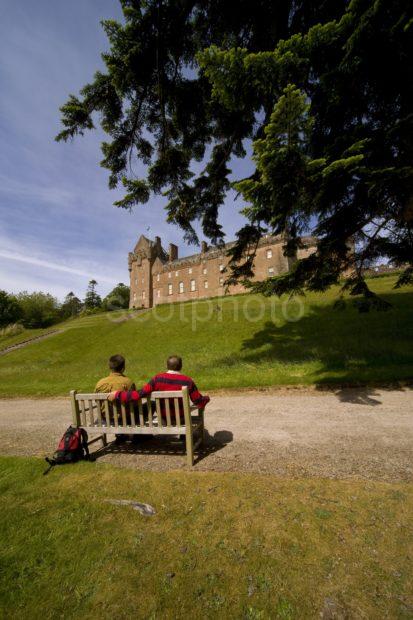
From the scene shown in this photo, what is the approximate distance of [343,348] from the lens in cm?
1262

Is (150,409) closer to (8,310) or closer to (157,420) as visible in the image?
(157,420)

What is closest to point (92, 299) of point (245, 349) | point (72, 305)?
point (72, 305)

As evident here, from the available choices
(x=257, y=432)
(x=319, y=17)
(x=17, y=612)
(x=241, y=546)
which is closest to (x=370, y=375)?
(x=257, y=432)

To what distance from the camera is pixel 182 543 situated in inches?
107

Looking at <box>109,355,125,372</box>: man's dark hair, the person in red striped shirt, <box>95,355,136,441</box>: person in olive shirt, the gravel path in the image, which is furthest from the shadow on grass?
<box>109,355,125,372</box>: man's dark hair

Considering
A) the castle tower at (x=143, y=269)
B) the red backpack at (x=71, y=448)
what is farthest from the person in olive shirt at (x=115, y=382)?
the castle tower at (x=143, y=269)

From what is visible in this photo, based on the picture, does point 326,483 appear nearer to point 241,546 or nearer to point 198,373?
point 241,546

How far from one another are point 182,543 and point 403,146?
927cm

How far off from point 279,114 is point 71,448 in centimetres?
713

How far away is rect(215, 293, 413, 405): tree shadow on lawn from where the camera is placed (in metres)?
8.61

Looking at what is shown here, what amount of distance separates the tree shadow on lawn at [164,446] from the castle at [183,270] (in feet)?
145

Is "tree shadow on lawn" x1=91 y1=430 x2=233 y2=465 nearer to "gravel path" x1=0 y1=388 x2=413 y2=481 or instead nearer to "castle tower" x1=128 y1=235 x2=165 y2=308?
"gravel path" x1=0 y1=388 x2=413 y2=481

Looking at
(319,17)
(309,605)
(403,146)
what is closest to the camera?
(309,605)

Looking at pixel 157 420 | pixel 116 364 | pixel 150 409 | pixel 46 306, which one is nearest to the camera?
pixel 150 409
